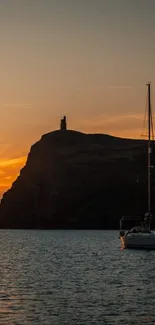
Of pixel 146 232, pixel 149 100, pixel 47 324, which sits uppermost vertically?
pixel 149 100

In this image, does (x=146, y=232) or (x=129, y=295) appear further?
(x=146, y=232)

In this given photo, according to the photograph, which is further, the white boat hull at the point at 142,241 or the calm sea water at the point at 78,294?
the white boat hull at the point at 142,241

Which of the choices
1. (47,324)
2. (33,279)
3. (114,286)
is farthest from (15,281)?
(47,324)

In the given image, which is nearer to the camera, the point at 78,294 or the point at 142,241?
the point at 78,294

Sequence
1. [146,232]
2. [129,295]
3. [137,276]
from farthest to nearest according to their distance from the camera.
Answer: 1. [146,232]
2. [137,276]
3. [129,295]

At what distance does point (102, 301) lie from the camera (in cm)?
4503

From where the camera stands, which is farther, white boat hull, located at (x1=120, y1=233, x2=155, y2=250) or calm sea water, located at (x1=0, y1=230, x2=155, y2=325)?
white boat hull, located at (x1=120, y1=233, x2=155, y2=250)

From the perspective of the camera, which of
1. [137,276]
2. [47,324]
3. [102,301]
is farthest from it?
[137,276]

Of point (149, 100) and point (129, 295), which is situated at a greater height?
point (149, 100)

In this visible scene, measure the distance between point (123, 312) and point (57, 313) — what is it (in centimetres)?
394

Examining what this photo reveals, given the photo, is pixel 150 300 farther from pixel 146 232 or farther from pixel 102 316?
pixel 146 232

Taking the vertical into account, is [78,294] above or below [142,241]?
below

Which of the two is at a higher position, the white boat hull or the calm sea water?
the white boat hull

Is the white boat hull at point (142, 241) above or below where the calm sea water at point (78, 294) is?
above
